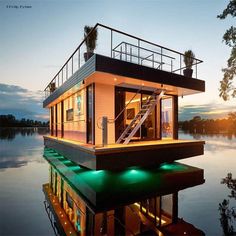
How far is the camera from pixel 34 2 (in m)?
6.82

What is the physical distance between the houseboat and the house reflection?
603 millimetres

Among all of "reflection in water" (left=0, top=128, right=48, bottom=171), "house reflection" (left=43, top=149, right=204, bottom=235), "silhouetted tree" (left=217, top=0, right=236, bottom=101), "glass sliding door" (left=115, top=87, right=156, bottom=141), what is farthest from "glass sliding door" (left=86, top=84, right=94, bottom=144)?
"silhouetted tree" (left=217, top=0, right=236, bottom=101)

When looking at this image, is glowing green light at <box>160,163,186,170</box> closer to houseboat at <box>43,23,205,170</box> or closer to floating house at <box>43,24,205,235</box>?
floating house at <box>43,24,205,235</box>

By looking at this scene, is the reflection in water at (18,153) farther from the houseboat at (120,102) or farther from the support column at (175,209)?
the support column at (175,209)

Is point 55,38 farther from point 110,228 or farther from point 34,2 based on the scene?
point 110,228

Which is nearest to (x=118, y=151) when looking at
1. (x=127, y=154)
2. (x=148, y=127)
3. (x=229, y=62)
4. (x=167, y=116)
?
(x=127, y=154)

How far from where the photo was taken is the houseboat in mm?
6117

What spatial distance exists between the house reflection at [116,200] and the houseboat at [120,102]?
60cm

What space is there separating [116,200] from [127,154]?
167 cm

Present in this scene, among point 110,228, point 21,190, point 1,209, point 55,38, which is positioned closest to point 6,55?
point 55,38

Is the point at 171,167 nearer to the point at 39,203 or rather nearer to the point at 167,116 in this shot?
the point at 167,116

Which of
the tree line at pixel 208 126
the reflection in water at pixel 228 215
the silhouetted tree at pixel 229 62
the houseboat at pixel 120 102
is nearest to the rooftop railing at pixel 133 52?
the houseboat at pixel 120 102

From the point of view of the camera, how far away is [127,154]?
6.18 meters

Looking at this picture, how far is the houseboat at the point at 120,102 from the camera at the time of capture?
20.1ft
